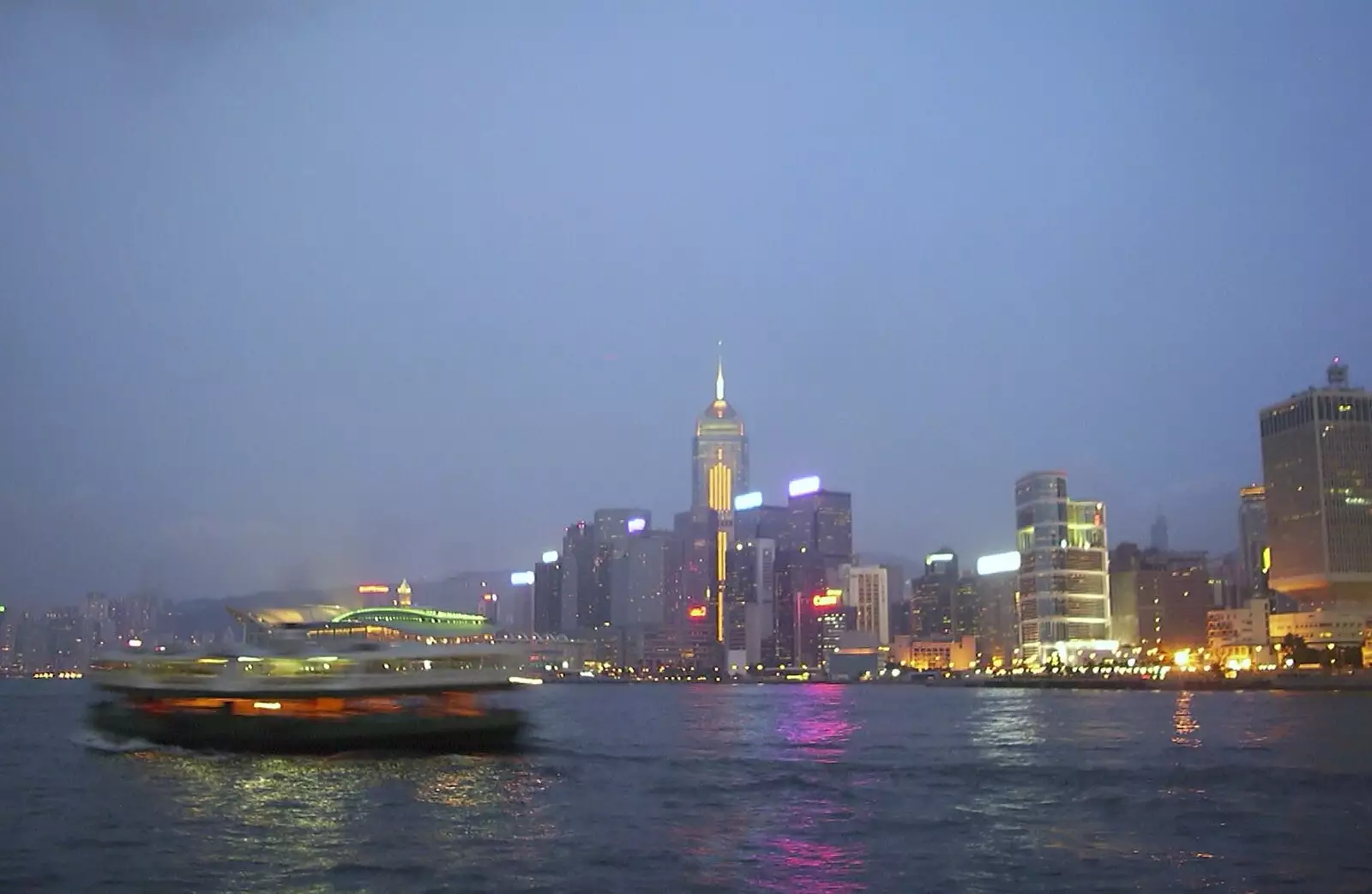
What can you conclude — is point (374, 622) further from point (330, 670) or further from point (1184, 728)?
point (1184, 728)

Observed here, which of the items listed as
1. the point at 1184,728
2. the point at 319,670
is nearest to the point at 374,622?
the point at 319,670

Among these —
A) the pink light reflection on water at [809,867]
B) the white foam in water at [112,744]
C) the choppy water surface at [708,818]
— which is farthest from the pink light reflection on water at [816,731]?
the white foam in water at [112,744]

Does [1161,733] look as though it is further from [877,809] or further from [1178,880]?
[1178,880]

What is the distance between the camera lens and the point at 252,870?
26531mm

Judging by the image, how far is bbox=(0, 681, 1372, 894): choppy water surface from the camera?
2609 cm

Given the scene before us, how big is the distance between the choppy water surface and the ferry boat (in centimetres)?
252

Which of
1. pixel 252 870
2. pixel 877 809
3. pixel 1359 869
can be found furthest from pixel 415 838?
pixel 1359 869

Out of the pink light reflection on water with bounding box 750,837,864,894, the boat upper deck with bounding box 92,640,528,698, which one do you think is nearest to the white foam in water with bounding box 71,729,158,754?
the boat upper deck with bounding box 92,640,528,698

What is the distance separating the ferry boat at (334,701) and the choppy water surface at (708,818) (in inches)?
99.3

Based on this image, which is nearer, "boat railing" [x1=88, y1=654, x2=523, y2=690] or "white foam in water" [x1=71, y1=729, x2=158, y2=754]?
"boat railing" [x1=88, y1=654, x2=523, y2=690]

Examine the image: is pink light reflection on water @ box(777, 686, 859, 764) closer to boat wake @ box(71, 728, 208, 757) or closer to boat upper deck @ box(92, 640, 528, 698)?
boat upper deck @ box(92, 640, 528, 698)

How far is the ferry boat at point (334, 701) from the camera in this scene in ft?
185

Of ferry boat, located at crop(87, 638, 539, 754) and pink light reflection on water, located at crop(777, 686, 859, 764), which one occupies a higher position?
ferry boat, located at crop(87, 638, 539, 754)

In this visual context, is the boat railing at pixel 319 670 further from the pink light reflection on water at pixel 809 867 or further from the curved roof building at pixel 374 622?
the pink light reflection on water at pixel 809 867
